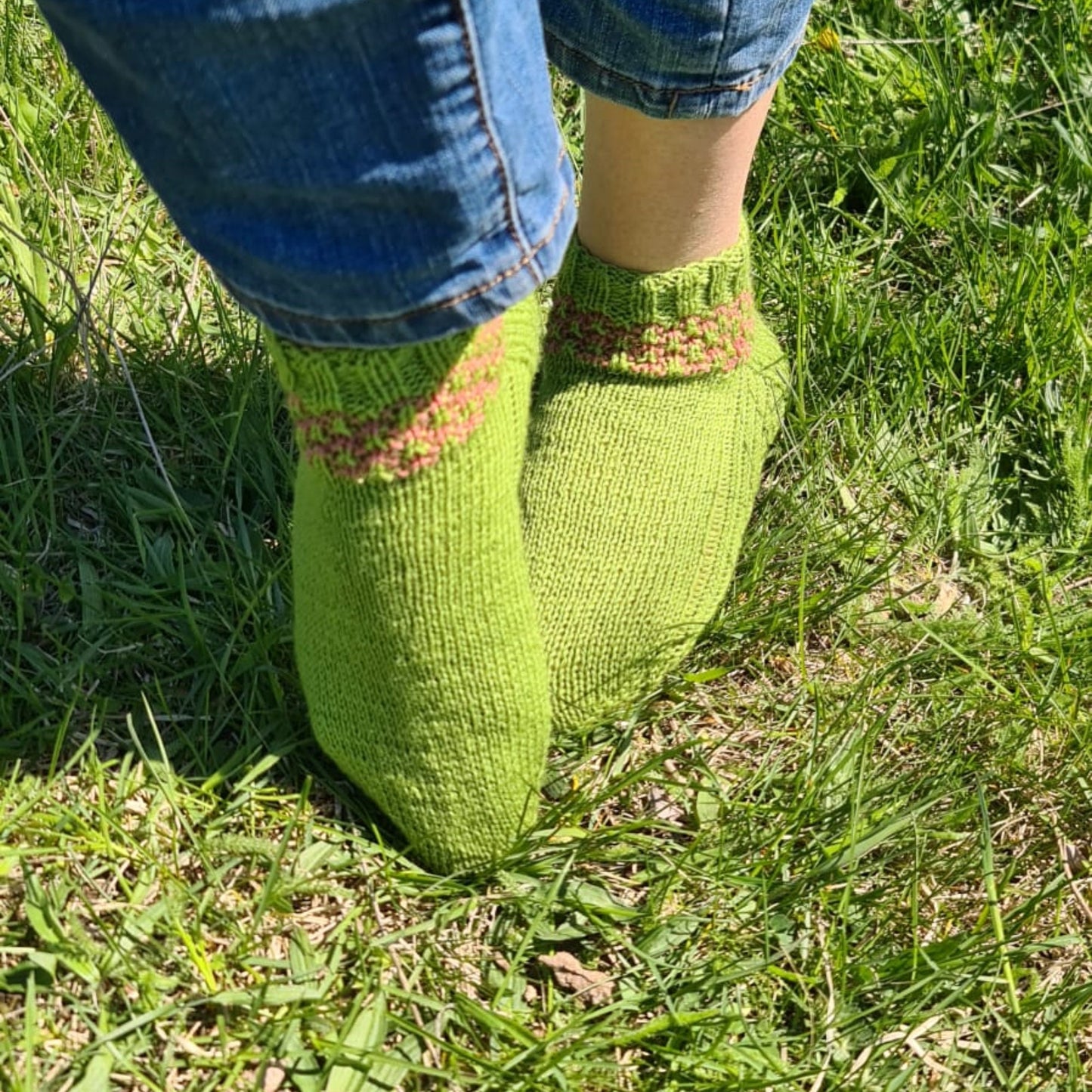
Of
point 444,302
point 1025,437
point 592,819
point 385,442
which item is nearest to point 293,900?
point 592,819

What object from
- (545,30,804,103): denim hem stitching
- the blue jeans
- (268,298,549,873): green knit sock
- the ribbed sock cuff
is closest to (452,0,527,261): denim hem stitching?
the blue jeans

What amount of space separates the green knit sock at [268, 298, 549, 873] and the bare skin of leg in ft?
0.63

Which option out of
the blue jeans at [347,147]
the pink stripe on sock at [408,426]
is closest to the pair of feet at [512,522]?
Answer: the pink stripe on sock at [408,426]

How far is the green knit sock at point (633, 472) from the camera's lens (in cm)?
114

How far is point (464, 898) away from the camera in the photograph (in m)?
1.03

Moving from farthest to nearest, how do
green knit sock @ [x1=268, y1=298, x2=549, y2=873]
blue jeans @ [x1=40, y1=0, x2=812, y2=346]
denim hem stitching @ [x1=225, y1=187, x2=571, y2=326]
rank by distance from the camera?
green knit sock @ [x1=268, y1=298, x2=549, y2=873]
denim hem stitching @ [x1=225, y1=187, x2=571, y2=326]
blue jeans @ [x1=40, y1=0, x2=812, y2=346]

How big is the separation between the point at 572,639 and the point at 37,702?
441mm

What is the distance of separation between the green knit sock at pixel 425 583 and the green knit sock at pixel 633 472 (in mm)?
107

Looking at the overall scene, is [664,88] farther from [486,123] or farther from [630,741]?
[630,741]

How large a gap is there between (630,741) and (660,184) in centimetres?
47

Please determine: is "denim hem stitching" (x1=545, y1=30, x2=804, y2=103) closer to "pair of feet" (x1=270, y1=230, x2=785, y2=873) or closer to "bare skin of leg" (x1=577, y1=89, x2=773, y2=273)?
"bare skin of leg" (x1=577, y1=89, x2=773, y2=273)

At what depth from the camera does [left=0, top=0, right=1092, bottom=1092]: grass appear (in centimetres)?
94

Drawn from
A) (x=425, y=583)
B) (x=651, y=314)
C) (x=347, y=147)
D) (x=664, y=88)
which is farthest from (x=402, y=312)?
(x=651, y=314)

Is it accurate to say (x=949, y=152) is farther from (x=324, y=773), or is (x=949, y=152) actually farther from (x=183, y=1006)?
(x=183, y=1006)
